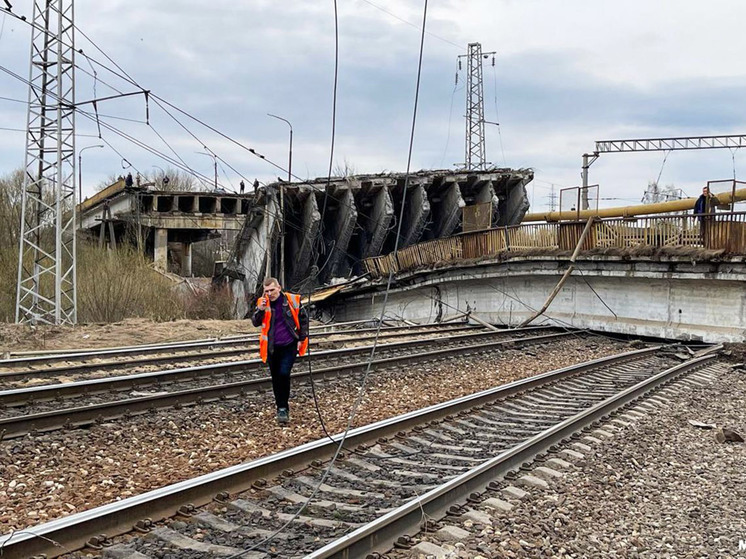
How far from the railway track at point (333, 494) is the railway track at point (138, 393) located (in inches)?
105

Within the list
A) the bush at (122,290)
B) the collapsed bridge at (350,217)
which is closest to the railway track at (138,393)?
the bush at (122,290)

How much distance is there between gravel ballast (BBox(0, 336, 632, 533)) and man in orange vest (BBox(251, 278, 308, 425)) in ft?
1.42

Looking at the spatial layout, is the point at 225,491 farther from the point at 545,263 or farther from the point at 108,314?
the point at 108,314

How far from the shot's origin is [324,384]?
419 inches

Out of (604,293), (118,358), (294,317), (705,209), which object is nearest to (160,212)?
(604,293)

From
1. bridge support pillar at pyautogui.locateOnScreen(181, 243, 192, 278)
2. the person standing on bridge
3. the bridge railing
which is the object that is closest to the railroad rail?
the bridge railing

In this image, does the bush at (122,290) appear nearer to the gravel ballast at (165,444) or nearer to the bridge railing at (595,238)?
the bridge railing at (595,238)

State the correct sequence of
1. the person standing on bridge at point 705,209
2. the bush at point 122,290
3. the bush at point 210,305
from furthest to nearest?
the bush at point 210,305
the bush at point 122,290
the person standing on bridge at point 705,209

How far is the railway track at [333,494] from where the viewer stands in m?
4.46

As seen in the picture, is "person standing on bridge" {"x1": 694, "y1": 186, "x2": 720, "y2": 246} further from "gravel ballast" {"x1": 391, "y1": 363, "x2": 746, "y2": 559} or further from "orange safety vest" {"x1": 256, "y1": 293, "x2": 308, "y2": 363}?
"orange safety vest" {"x1": 256, "y1": 293, "x2": 308, "y2": 363}

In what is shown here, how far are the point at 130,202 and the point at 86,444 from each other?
3441 cm

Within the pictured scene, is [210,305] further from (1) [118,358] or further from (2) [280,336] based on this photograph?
(2) [280,336]

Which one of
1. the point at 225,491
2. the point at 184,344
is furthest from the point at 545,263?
the point at 225,491

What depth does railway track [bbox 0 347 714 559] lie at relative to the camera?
14.6ft
